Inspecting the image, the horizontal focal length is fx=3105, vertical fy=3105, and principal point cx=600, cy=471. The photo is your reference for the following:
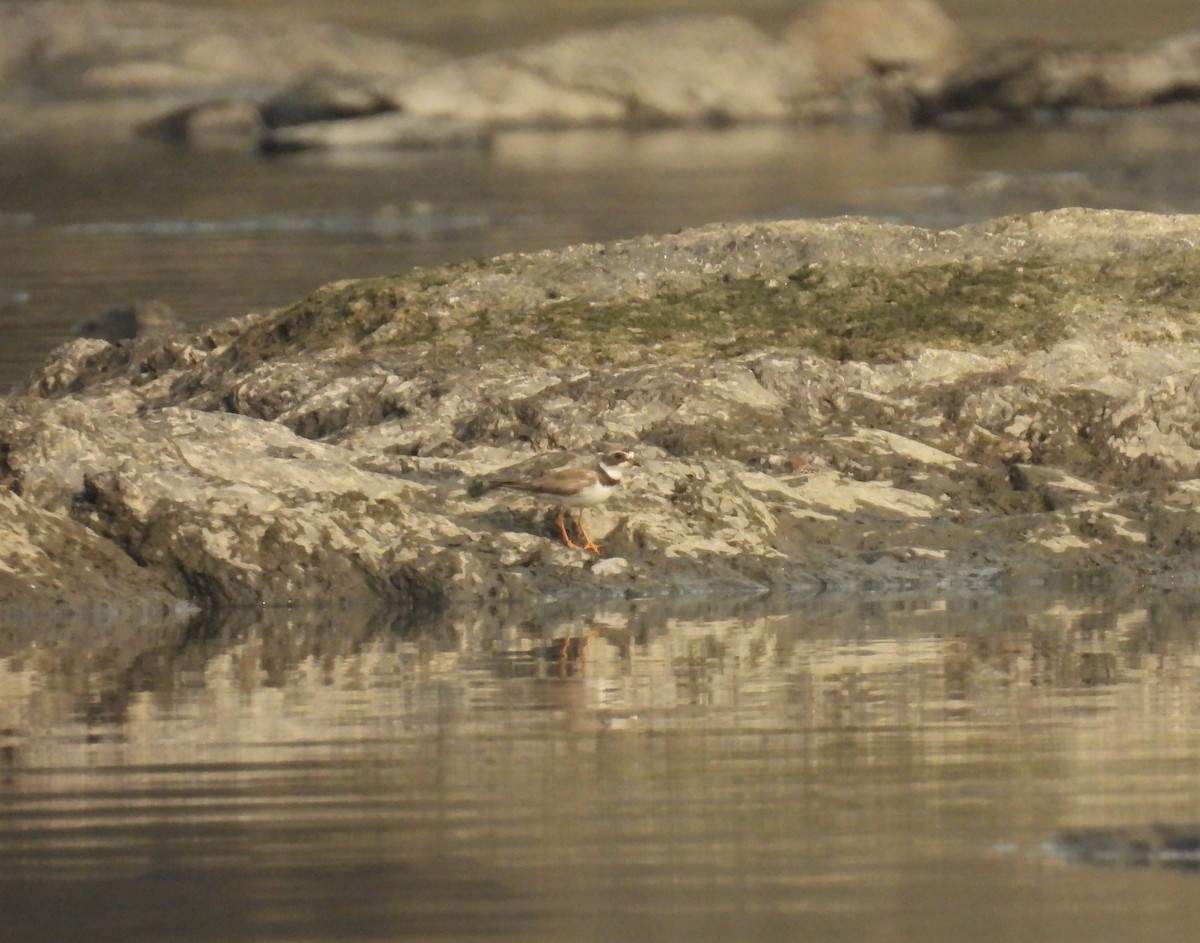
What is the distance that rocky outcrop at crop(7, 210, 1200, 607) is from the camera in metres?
11.9

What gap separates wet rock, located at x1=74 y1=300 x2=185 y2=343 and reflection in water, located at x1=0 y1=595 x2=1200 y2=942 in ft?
35.2

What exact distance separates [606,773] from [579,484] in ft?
12.1

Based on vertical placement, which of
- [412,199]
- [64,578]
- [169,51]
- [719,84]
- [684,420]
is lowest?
[64,578]

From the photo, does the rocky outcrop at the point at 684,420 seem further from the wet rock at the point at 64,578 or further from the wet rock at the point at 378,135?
the wet rock at the point at 378,135

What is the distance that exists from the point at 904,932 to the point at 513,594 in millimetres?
5936

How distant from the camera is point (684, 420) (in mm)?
13188

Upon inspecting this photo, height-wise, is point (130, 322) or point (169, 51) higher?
point (169, 51)

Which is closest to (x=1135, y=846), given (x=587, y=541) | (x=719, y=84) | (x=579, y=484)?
(x=579, y=484)

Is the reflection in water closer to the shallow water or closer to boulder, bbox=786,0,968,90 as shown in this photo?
the shallow water

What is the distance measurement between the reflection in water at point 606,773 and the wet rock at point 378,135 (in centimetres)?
4260

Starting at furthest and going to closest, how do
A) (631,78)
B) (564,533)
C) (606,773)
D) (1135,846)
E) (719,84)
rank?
(719,84) < (631,78) < (564,533) < (606,773) < (1135,846)

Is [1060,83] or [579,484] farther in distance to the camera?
[1060,83]

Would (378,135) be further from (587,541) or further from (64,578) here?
(64,578)

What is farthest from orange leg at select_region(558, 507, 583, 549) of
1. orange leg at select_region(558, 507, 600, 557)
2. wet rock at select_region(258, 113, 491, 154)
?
wet rock at select_region(258, 113, 491, 154)
